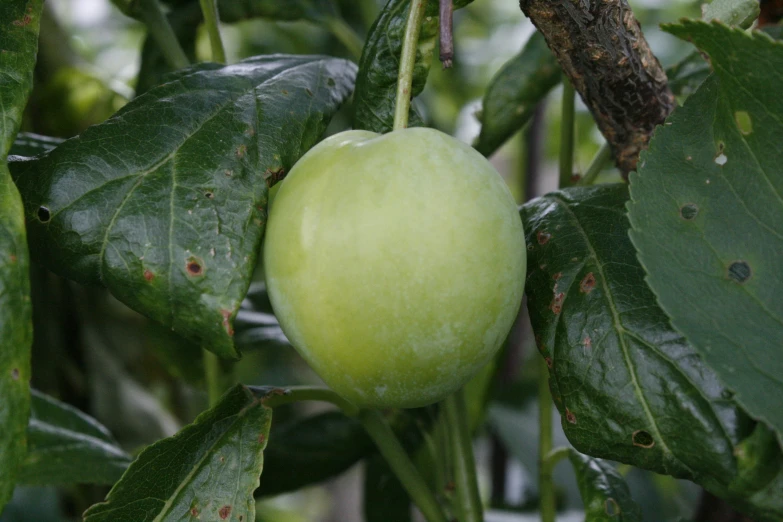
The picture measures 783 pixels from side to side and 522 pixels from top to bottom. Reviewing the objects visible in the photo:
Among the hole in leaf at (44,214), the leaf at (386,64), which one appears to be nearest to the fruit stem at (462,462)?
the leaf at (386,64)

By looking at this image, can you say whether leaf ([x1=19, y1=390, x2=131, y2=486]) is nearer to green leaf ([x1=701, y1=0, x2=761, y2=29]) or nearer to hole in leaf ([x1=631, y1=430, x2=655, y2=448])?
hole in leaf ([x1=631, y1=430, x2=655, y2=448])

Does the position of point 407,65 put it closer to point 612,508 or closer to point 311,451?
point 612,508

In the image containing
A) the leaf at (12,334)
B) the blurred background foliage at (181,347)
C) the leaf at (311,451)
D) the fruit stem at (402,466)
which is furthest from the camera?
the blurred background foliage at (181,347)

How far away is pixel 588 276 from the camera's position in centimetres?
51

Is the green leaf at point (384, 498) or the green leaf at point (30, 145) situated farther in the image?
the green leaf at point (384, 498)

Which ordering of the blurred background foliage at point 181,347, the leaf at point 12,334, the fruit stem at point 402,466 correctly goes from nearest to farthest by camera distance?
the leaf at point 12,334 < the fruit stem at point 402,466 < the blurred background foliage at point 181,347

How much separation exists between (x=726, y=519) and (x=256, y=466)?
0.50m

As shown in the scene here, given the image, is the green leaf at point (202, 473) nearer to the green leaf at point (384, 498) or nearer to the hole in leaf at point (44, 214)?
the hole in leaf at point (44, 214)

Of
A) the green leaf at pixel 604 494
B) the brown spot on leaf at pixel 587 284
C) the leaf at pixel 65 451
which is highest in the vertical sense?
the brown spot on leaf at pixel 587 284

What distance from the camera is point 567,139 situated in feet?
2.35

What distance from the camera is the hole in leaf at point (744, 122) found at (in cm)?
45

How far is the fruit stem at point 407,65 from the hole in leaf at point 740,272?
227 mm

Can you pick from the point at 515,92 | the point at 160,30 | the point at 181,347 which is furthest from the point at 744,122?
the point at 181,347

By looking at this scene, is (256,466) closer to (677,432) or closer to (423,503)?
(423,503)
